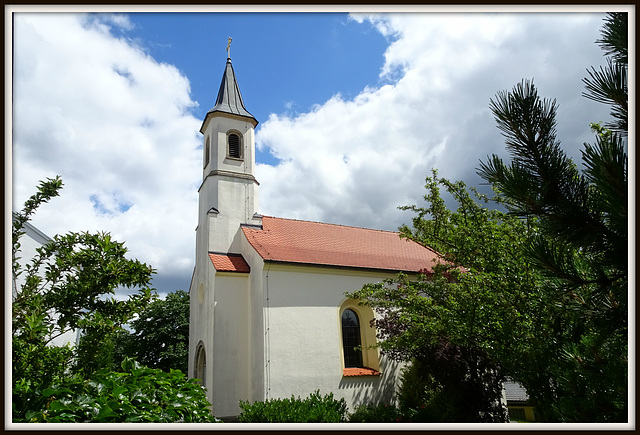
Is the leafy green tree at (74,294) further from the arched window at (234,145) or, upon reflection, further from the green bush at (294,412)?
the arched window at (234,145)

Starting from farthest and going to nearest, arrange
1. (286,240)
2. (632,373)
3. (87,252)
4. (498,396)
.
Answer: (286,240), (498,396), (87,252), (632,373)

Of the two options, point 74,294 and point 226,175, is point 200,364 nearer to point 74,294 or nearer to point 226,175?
point 226,175

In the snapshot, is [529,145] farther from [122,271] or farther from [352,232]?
[352,232]

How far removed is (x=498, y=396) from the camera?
14.8m

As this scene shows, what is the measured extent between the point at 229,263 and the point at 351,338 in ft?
22.2

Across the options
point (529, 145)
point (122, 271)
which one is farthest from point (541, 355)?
point (122, 271)

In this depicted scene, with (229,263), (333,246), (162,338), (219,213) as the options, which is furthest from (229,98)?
(162,338)

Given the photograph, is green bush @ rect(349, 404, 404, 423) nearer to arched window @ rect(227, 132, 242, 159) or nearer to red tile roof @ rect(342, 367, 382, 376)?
red tile roof @ rect(342, 367, 382, 376)

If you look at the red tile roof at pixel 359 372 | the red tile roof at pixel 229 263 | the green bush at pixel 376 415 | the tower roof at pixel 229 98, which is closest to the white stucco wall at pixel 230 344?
the red tile roof at pixel 229 263

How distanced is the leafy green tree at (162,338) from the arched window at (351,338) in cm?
1529

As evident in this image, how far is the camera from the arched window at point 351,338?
1988 cm

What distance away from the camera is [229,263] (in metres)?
20.6

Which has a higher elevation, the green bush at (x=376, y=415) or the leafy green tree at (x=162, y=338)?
the leafy green tree at (x=162, y=338)

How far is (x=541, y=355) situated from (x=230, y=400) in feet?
51.5
